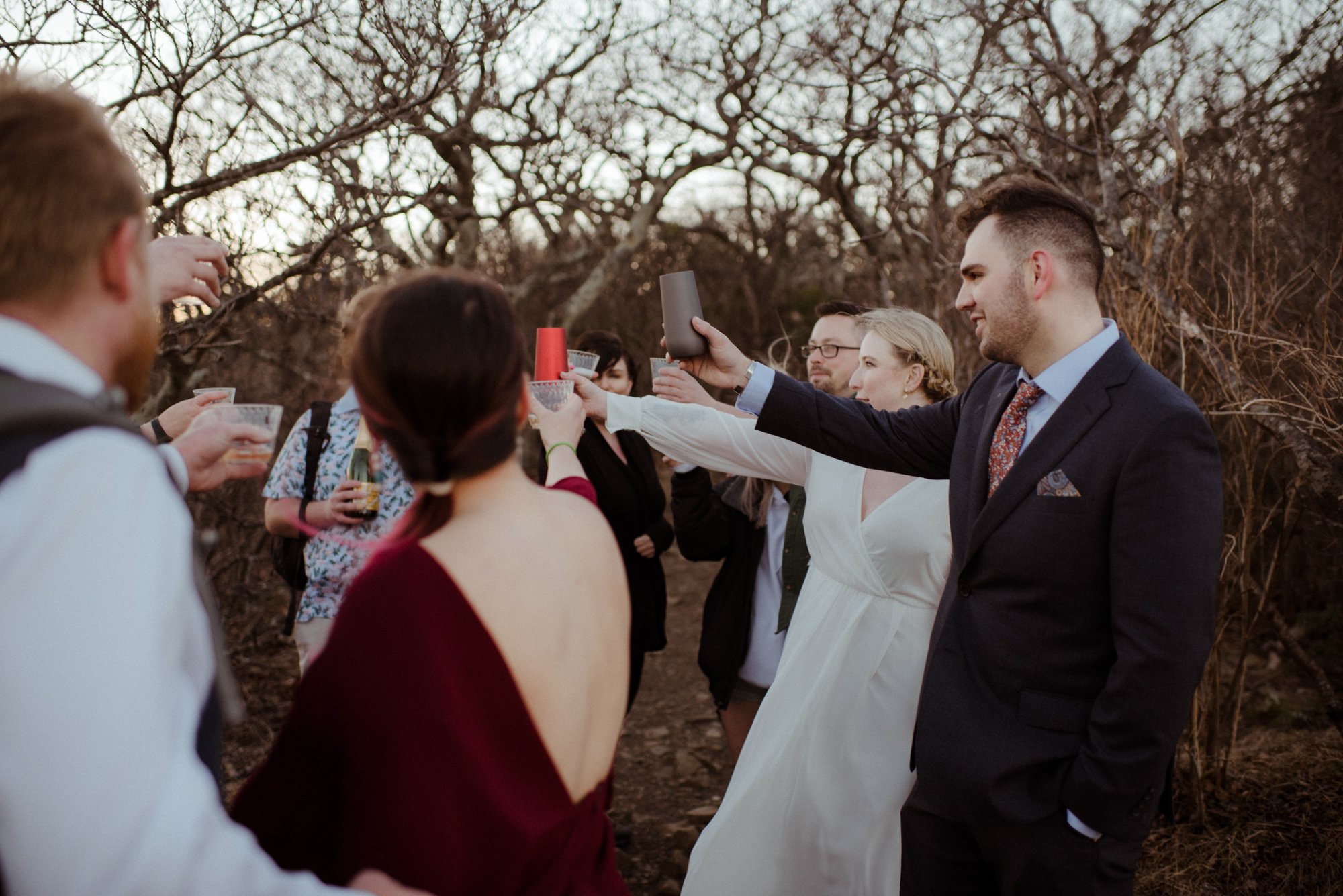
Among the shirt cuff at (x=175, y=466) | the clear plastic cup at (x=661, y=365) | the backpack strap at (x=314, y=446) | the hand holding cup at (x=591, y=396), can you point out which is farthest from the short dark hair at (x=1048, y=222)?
the backpack strap at (x=314, y=446)

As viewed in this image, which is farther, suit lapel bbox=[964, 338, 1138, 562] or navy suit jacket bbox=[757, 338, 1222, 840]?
suit lapel bbox=[964, 338, 1138, 562]

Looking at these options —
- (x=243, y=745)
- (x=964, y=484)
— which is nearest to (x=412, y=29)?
(x=964, y=484)

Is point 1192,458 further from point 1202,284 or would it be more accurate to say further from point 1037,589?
point 1202,284

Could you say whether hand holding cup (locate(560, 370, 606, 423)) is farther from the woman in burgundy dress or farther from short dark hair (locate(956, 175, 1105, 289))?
the woman in burgundy dress

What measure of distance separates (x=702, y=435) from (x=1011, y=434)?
1.28m

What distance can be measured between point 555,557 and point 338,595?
7.53 feet

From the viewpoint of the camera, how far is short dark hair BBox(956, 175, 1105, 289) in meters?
2.38

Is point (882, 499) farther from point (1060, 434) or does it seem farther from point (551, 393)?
point (551, 393)

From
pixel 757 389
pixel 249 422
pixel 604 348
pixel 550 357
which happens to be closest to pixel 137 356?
pixel 249 422

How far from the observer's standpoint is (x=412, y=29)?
388 centimetres

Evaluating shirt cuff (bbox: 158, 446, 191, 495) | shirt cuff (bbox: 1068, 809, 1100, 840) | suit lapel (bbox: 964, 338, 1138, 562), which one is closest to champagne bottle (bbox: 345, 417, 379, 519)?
shirt cuff (bbox: 158, 446, 191, 495)

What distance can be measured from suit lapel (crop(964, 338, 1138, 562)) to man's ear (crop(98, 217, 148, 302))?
1921 millimetres

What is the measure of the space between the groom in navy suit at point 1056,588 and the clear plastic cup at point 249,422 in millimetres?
1742

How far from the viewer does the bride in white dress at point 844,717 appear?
2.93 m
